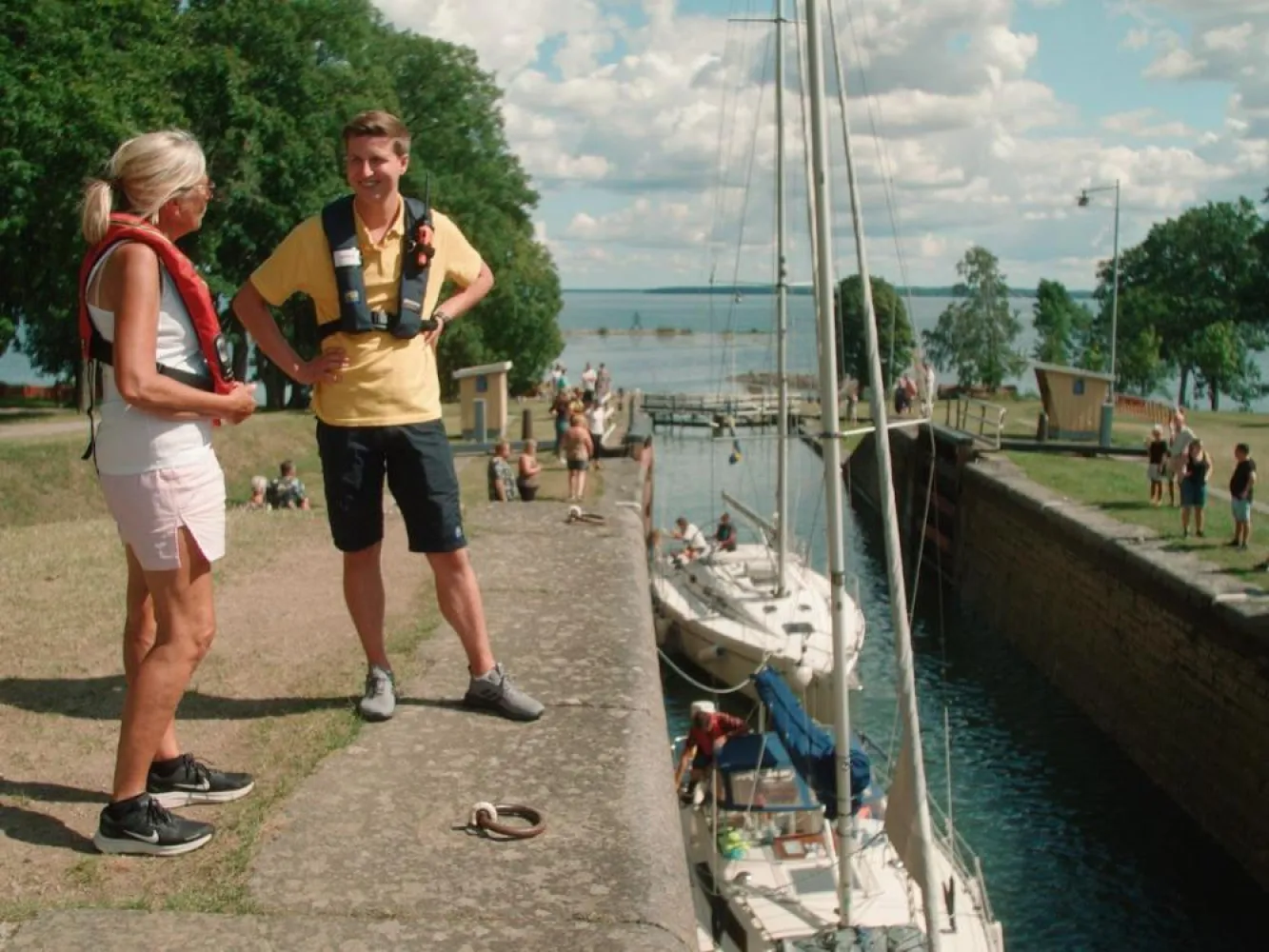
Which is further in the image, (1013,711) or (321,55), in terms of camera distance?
(321,55)

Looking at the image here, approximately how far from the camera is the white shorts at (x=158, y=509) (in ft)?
12.0

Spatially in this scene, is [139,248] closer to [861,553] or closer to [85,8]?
[85,8]

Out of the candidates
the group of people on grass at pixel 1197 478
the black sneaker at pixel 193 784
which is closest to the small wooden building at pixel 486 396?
the group of people on grass at pixel 1197 478

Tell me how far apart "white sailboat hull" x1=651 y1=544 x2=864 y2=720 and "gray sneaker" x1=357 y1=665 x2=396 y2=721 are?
1295cm

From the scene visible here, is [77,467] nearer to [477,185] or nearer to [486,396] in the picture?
[486,396]

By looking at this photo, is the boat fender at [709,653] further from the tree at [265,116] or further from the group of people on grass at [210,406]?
the group of people on grass at [210,406]

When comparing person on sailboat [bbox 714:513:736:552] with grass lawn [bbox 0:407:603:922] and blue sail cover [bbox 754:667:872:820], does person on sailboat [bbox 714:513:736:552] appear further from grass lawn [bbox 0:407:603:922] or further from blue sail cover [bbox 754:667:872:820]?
grass lawn [bbox 0:407:603:922]

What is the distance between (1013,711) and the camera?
20188mm

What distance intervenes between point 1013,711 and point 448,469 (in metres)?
17.0

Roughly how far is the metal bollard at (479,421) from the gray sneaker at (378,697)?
24299 millimetres

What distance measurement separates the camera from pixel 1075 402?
30969mm

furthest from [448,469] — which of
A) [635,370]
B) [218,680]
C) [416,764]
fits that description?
[635,370]

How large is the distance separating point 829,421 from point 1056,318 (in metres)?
76.7

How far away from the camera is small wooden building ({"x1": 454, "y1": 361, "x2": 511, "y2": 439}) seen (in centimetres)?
2948
